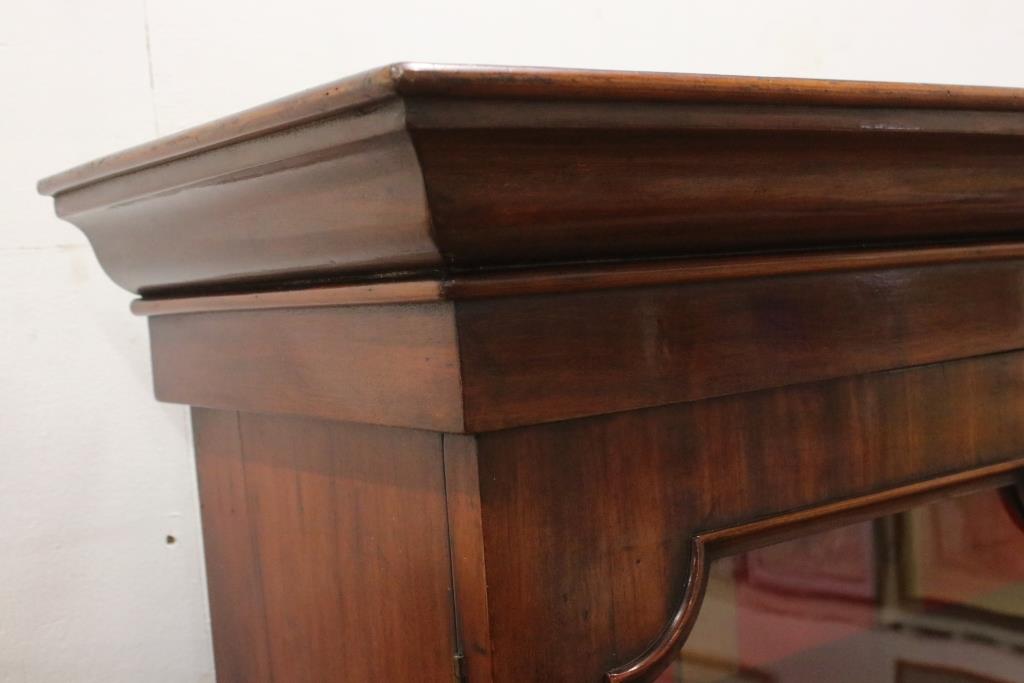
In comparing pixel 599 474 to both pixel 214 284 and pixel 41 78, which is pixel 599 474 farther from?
pixel 41 78

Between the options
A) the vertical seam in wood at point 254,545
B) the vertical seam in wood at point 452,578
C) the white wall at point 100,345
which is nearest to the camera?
the vertical seam in wood at point 452,578

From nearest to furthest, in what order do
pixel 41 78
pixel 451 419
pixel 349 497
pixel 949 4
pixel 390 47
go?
1. pixel 451 419
2. pixel 349 497
3. pixel 41 78
4. pixel 390 47
5. pixel 949 4

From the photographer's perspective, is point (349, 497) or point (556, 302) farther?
point (349, 497)

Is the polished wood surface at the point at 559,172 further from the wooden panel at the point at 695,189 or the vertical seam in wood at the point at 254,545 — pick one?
the vertical seam in wood at the point at 254,545

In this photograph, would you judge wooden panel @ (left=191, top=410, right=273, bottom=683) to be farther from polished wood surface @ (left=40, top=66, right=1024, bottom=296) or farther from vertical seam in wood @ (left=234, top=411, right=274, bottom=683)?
polished wood surface @ (left=40, top=66, right=1024, bottom=296)

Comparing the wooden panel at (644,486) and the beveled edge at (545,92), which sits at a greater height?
the beveled edge at (545,92)

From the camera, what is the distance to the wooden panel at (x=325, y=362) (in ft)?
1.53

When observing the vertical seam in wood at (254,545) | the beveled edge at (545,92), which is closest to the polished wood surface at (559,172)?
the beveled edge at (545,92)

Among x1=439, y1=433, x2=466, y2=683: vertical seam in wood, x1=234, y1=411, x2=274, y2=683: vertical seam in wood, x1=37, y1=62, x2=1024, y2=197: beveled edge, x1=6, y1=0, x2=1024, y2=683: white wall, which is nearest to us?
x1=37, y1=62, x2=1024, y2=197: beveled edge

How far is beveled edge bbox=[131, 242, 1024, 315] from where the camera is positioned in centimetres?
45

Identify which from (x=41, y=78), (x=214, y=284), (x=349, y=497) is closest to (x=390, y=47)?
(x=41, y=78)

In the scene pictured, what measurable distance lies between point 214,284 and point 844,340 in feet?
1.20

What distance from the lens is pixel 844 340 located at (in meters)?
0.58

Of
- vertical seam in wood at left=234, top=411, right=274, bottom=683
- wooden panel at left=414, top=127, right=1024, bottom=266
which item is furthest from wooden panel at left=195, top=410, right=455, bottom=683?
wooden panel at left=414, top=127, right=1024, bottom=266
